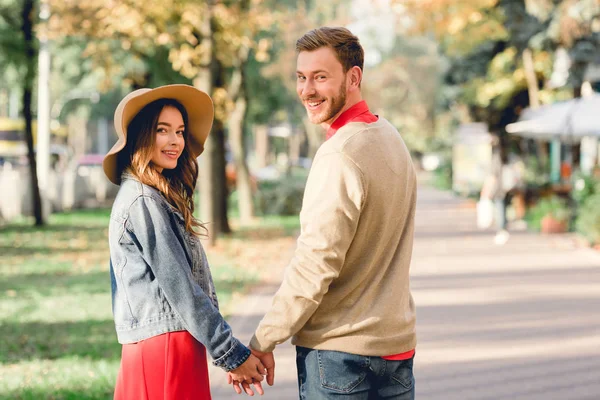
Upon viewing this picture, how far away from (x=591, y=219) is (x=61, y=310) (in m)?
9.91

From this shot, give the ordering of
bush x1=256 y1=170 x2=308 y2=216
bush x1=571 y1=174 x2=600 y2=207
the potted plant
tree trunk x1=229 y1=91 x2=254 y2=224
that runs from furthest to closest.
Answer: bush x1=256 y1=170 x2=308 y2=216 < tree trunk x1=229 y1=91 x2=254 y2=224 < the potted plant < bush x1=571 y1=174 x2=600 y2=207

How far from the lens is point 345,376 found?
9.50 ft

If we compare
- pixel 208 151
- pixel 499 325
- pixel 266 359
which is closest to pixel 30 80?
pixel 208 151

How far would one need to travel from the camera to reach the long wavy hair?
3.26 meters

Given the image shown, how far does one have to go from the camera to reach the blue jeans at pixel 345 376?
9.50 feet

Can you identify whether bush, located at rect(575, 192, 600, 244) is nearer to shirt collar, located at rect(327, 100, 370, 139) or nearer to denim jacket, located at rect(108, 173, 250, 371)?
shirt collar, located at rect(327, 100, 370, 139)

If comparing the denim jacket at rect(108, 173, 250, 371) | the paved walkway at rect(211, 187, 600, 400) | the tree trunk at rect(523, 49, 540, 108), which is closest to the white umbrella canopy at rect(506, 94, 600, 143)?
the paved walkway at rect(211, 187, 600, 400)

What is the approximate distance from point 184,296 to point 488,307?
24.2ft

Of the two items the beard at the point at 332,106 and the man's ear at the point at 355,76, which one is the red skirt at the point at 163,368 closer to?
the beard at the point at 332,106

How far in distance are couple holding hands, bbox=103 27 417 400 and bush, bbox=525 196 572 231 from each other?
55.4 feet

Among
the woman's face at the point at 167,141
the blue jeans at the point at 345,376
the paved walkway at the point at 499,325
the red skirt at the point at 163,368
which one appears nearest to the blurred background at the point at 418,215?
the paved walkway at the point at 499,325

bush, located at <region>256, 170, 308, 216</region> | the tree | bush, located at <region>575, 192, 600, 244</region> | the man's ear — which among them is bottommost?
bush, located at <region>256, 170, 308, 216</region>

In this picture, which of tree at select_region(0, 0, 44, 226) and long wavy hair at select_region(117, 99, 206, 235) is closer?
long wavy hair at select_region(117, 99, 206, 235)

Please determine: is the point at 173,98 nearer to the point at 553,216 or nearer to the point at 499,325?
the point at 499,325
